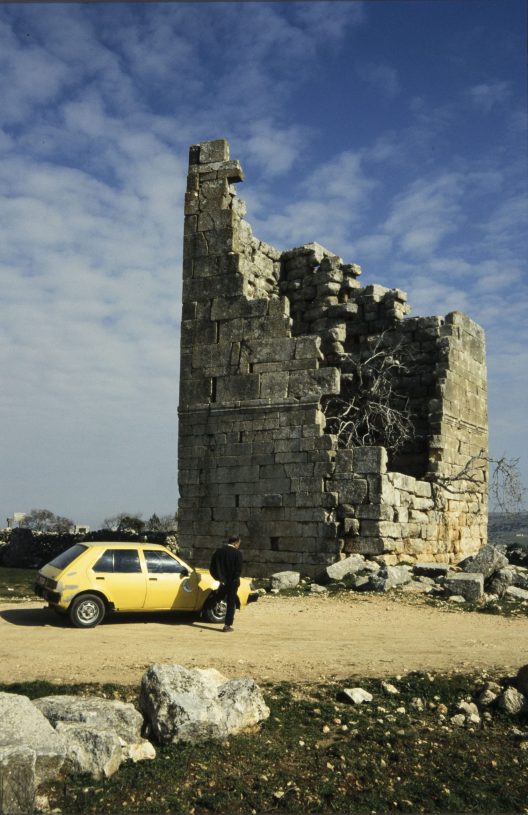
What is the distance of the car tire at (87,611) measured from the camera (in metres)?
10.8

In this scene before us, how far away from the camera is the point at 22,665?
8664mm

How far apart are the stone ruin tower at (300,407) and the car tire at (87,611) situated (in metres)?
6.02

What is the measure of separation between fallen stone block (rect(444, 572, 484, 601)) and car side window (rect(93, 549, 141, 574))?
18.4 feet

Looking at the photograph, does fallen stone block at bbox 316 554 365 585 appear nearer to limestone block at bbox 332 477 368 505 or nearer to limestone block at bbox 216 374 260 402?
limestone block at bbox 332 477 368 505

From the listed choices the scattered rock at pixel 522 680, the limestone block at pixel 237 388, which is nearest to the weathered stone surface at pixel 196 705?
the scattered rock at pixel 522 680

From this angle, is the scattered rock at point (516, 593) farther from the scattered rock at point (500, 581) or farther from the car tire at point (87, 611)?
the car tire at point (87, 611)

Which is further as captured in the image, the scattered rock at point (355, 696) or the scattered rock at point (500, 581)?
the scattered rock at point (500, 581)

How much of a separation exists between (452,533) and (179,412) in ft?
22.5

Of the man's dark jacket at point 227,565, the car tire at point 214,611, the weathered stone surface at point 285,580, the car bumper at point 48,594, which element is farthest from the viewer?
the weathered stone surface at point 285,580

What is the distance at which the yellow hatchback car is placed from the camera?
10828mm

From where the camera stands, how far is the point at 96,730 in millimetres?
6184

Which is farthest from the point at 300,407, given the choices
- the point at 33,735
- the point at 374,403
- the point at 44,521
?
the point at 44,521

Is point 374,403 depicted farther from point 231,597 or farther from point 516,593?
point 231,597

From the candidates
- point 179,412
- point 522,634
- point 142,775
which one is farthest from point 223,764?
point 179,412
